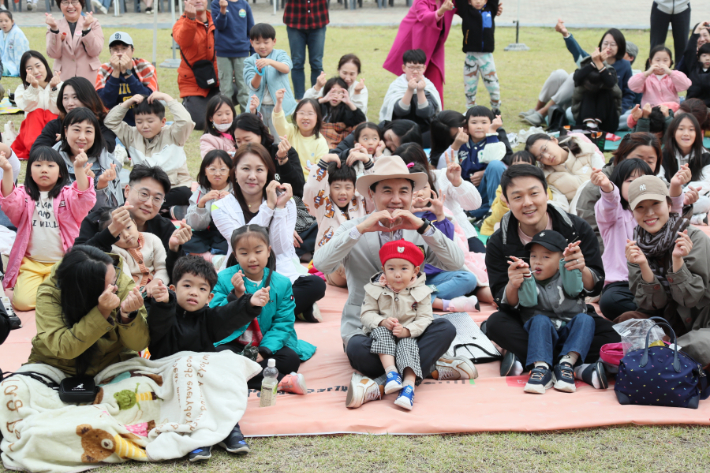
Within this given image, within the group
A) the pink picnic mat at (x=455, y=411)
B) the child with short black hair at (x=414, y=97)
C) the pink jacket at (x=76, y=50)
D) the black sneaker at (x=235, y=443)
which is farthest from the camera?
the pink jacket at (x=76, y=50)

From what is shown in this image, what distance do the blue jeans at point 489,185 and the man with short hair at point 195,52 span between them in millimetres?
3979

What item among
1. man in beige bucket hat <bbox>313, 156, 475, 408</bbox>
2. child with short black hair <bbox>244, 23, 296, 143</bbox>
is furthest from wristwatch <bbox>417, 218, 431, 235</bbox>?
child with short black hair <bbox>244, 23, 296, 143</bbox>

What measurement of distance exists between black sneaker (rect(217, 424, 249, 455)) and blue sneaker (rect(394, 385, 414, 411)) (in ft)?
2.55

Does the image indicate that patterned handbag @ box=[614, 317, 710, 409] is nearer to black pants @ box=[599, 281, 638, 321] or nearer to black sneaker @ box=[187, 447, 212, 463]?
black pants @ box=[599, 281, 638, 321]

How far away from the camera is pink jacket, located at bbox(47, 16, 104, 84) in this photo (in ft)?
27.1

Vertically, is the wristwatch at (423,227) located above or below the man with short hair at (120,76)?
below

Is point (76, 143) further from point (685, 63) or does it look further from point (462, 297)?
point (685, 63)

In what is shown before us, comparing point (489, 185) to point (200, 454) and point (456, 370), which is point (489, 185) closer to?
point (456, 370)

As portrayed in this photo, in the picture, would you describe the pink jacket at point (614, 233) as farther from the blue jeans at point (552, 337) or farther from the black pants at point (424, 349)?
the black pants at point (424, 349)

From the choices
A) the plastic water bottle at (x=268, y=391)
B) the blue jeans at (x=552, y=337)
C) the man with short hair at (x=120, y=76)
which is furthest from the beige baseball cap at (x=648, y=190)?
the man with short hair at (x=120, y=76)

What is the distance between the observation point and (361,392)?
11.9 feet

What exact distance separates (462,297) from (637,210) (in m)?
1.35

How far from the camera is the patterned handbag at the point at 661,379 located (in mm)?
3490

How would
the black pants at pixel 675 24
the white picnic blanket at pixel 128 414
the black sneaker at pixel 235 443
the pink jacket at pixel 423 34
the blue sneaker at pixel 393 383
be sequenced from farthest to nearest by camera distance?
the black pants at pixel 675 24 < the pink jacket at pixel 423 34 < the blue sneaker at pixel 393 383 < the black sneaker at pixel 235 443 < the white picnic blanket at pixel 128 414
